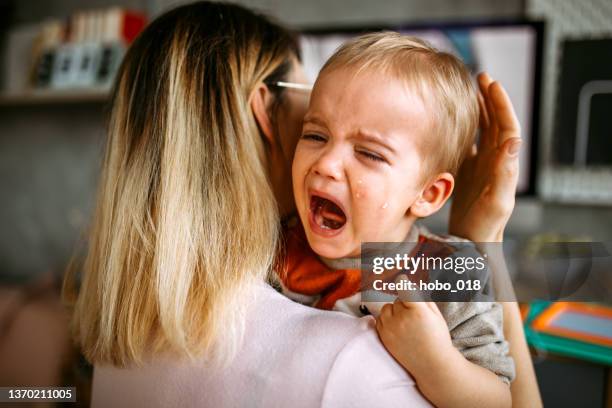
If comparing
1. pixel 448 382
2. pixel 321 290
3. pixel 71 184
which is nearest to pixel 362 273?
pixel 321 290

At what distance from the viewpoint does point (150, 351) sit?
2.46ft

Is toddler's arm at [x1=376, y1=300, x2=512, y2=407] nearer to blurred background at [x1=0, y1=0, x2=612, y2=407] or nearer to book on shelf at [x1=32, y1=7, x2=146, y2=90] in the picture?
blurred background at [x1=0, y1=0, x2=612, y2=407]

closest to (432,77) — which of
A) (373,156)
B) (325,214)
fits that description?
(373,156)

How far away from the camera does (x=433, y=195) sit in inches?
33.0

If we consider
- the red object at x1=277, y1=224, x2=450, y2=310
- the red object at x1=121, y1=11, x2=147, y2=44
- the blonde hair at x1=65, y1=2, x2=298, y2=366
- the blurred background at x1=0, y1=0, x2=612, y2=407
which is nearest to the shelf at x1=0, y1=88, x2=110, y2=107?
the blurred background at x1=0, y1=0, x2=612, y2=407

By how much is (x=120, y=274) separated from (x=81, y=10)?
286cm

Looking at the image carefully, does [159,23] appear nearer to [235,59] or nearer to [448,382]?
[235,59]

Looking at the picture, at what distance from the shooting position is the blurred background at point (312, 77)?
5.40 ft

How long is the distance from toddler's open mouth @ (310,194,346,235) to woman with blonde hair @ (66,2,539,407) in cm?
6

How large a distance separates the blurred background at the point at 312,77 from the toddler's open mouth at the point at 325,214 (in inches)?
17.4

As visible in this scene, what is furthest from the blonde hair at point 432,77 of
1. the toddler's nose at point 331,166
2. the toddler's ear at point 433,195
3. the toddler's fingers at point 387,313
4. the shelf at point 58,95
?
the shelf at point 58,95

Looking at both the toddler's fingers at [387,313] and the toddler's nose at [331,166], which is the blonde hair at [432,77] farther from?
the toddler's fingers at [387,313]

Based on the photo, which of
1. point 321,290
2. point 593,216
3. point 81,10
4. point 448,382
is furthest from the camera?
point 81,10

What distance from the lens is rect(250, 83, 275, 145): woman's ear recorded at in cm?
84
